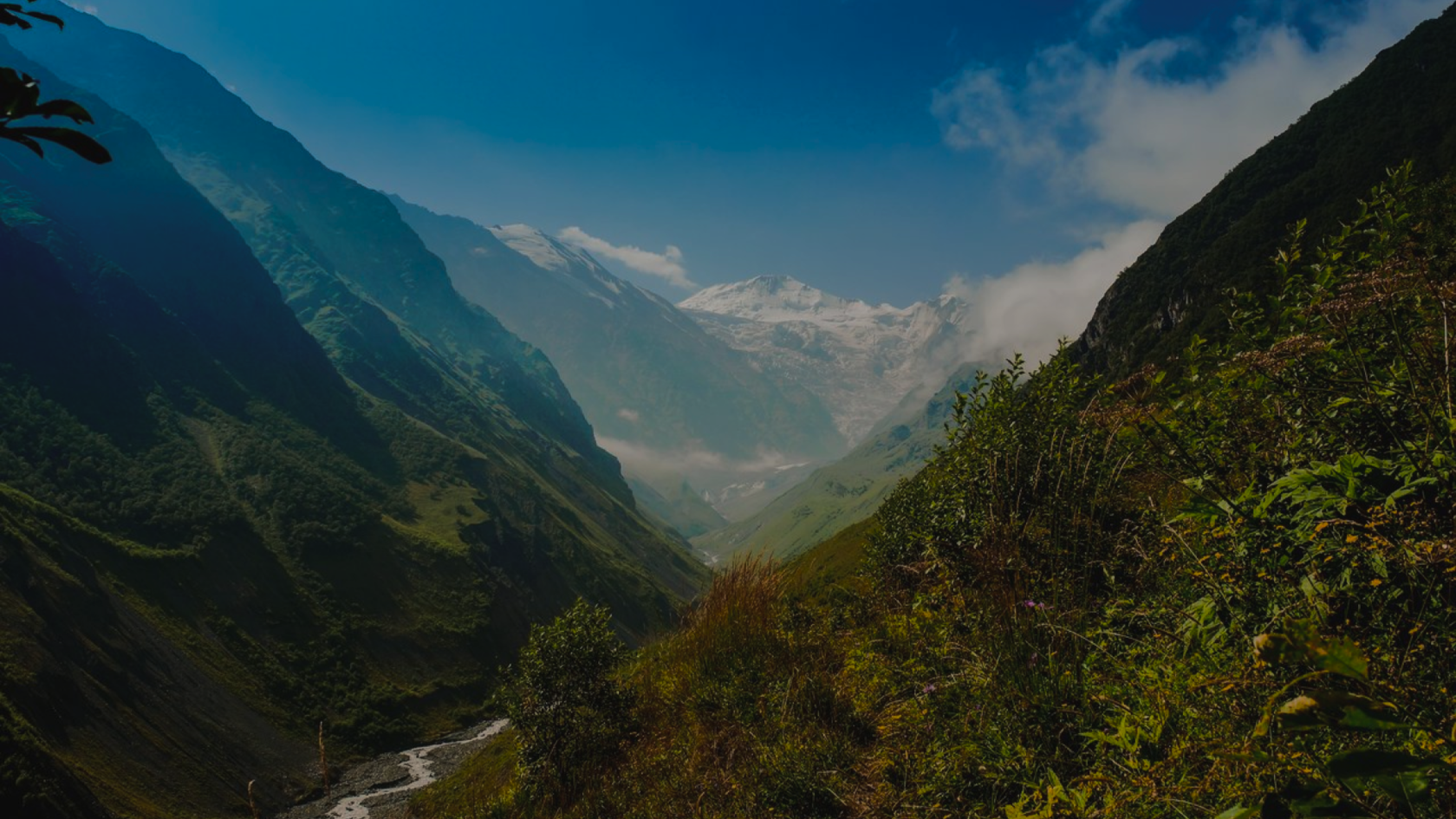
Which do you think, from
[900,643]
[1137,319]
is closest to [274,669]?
[900,643]

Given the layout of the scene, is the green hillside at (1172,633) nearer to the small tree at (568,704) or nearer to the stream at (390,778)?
the small tree at (568,704)

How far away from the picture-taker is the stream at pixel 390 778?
322 feet

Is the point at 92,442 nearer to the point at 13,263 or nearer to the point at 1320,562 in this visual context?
the point at 13,263

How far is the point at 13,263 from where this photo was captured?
182500 mm

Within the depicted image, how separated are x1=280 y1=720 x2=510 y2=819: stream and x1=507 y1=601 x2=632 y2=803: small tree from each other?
89381 millimetres

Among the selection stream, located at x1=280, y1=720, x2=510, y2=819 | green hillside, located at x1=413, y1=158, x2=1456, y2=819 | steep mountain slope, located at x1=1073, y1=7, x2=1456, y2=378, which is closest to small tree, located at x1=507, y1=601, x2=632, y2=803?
green hillside, located at x1=413, y1=158, x2=1456, y2=819

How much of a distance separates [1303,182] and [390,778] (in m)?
252

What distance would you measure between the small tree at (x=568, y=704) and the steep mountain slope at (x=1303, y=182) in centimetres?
14047

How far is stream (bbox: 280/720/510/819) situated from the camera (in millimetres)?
98250

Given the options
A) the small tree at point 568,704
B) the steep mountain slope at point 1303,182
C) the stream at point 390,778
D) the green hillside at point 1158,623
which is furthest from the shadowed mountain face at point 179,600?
the steep mountain slope at point 1303,182

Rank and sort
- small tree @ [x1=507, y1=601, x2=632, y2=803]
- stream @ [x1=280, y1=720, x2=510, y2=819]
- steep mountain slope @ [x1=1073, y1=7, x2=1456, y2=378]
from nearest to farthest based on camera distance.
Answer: small tree @ [x1=507, y1=601, x2=632, y2=803]
stream @ [x1=280, y1=720, x2=510, y2=819]
steep mountain slope @ [x1=1073, y1=7, x2=1456, y2=378]

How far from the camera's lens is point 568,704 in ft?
36.7

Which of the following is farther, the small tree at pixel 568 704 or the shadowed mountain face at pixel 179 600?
the shadowed mountain face at pixel 179 600

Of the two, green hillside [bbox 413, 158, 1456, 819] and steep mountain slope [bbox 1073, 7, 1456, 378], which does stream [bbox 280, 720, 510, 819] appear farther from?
steep mountain slope [bbox 1073, 7, 1456, 378]
